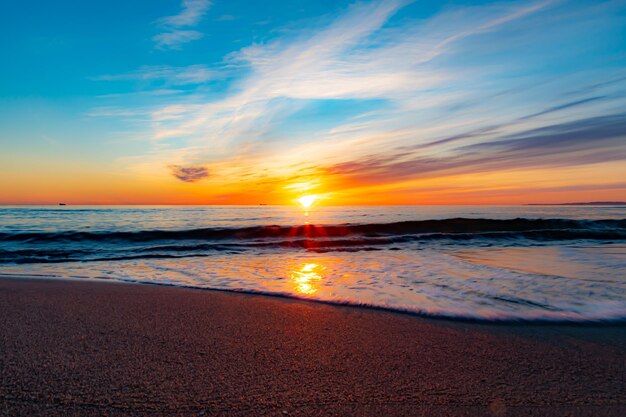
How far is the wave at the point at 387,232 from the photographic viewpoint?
50.9ft

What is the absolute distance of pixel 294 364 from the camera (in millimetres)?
2574

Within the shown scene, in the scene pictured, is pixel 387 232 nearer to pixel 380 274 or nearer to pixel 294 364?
pixel 380 274

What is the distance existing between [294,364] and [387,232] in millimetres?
16435

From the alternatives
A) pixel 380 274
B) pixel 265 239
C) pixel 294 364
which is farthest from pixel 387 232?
pixel 294 364

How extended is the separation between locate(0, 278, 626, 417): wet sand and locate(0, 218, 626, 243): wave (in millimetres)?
12522

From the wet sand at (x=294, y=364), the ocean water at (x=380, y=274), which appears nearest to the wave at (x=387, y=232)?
the ocean water at (x=380, y=274)

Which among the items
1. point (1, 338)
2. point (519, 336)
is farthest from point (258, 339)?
point (519, 336)

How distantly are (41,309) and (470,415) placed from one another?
4276 millimetres

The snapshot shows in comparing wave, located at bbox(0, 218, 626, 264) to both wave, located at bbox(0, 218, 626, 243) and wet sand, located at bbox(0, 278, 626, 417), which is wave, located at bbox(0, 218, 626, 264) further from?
wet sand, located at bbox(0, 278, 626, 417)

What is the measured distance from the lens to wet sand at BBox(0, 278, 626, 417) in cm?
203

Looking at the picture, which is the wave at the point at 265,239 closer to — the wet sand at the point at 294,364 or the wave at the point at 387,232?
the wave at the point at 387,232

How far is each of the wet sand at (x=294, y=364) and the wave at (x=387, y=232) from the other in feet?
41.1

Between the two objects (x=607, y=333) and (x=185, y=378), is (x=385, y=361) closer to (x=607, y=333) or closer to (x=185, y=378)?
(x=185, y=378)

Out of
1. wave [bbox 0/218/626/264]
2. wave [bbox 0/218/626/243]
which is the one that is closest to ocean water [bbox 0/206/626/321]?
wave [bbox 0/218/626/264]
